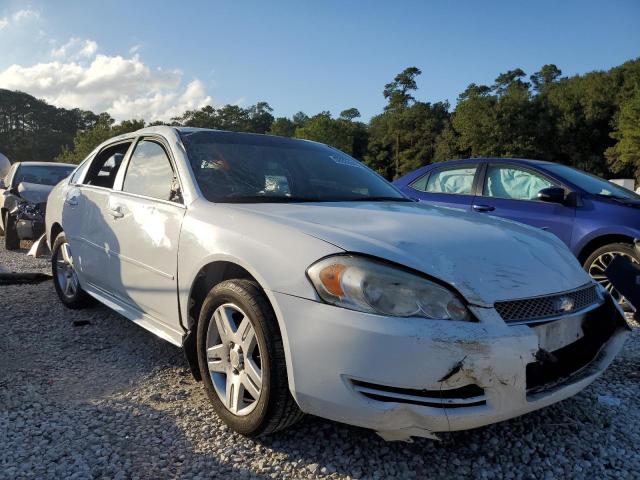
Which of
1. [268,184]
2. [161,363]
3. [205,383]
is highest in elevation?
[268,184]

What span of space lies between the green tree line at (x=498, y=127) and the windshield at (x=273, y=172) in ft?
110

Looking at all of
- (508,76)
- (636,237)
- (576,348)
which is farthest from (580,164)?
(576,348)

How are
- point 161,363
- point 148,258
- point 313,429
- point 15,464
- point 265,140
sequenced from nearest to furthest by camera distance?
point 15,464, point 313,429, point 148,258, point 161,363, point 265,140

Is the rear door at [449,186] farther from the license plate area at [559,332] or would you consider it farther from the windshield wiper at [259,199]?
the license plate area at [559,332]

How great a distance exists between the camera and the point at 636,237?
14.6 feet

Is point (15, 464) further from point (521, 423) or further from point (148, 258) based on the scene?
point (521, 423)

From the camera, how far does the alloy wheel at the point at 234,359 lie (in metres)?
2.22

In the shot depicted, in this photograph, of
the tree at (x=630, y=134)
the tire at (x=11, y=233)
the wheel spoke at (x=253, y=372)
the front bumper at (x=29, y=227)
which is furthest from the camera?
the tree at (x=630, y=134)

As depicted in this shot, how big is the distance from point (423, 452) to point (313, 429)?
0.52m

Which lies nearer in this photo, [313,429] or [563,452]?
[563,452]

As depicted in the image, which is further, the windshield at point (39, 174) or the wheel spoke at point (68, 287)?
the windshield at point (39, 174)

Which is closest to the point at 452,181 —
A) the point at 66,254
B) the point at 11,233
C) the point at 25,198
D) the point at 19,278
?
the point at 66,254

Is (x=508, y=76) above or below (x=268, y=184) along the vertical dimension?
above

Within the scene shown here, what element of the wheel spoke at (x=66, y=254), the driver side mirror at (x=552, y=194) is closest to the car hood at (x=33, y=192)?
the wheel spoke at (x=66, y=254)
